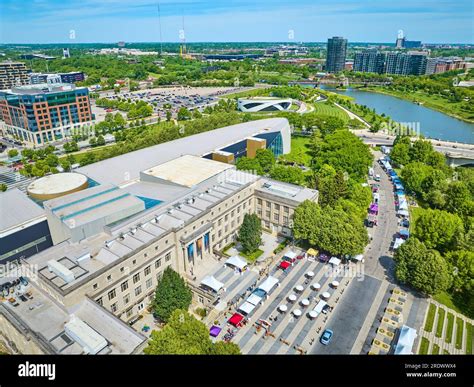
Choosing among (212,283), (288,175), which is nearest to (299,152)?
(288,175)

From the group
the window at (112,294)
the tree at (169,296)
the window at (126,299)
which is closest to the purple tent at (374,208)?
the tree at (169,296)

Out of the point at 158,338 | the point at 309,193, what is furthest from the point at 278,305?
the point at 309,193

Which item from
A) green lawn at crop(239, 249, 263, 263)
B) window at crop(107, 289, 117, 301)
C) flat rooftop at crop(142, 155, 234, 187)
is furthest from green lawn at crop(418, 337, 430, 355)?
flat rooftop at crop(142, 155, 234, 187)

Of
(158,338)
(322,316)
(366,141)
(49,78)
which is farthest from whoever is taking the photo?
(49,78)

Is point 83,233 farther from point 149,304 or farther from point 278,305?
point 278,305

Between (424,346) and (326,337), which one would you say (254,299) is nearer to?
(326,337)

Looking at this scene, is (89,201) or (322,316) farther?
(89,201)
